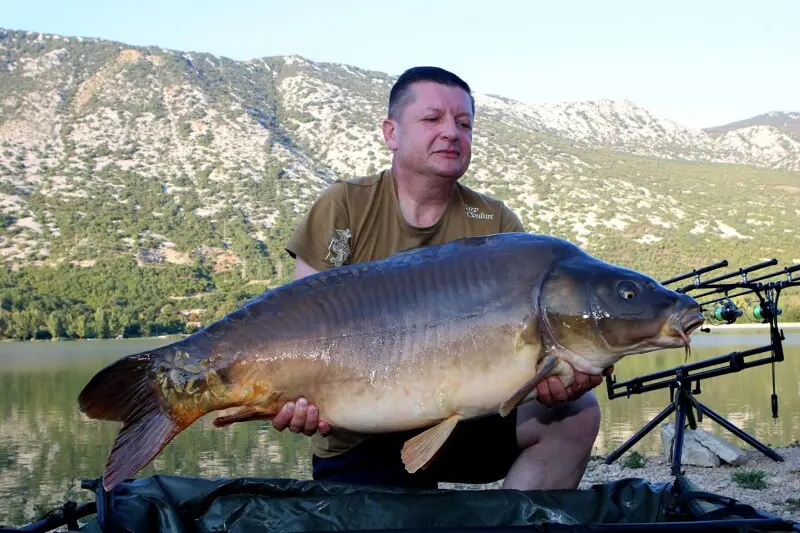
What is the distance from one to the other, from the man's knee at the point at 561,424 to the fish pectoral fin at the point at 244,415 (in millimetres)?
984

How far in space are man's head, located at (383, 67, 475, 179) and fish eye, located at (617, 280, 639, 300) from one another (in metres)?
1.07

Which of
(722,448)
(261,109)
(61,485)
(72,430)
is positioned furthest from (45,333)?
(261,109)

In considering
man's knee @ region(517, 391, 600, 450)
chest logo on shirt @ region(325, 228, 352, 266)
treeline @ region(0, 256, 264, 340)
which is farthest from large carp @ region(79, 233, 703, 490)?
treeline @ region(0, 256, 264, 340)

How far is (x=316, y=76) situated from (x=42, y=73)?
32.8 meters

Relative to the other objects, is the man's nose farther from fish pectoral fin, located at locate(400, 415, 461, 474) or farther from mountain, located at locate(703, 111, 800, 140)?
mountain, located at locate(703, 111, 800, 140)

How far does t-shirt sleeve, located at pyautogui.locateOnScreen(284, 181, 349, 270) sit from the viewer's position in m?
3.25

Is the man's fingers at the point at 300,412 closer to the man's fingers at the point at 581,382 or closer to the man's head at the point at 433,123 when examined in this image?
the man's fingers at the point at 581,382

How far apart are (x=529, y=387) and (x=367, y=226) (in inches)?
50.2

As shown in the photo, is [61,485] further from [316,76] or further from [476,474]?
[316,76]

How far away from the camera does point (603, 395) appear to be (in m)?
15.3

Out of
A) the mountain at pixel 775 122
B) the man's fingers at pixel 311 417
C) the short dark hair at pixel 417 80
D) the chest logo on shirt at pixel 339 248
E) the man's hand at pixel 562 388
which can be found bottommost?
the man's fingers at pixel 311 417

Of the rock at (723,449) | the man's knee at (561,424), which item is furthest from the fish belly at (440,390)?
the rock at (723,449)

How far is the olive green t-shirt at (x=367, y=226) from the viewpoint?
327cm

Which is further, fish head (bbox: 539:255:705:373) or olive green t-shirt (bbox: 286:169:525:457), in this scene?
olive green t-shirt (bbox: 286:169:525:457)
